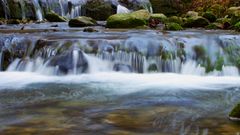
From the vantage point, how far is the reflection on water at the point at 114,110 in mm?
5094

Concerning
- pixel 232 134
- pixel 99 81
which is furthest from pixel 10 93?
pixel 232 134

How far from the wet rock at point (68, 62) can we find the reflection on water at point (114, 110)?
4.37ft

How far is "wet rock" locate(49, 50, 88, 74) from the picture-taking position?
384 inches

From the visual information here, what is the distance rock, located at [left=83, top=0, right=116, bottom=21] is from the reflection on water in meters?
16.2

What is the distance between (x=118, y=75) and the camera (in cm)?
968

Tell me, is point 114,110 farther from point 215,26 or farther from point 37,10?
point 37,10

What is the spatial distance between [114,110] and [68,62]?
4046mm

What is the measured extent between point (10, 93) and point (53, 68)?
229cm

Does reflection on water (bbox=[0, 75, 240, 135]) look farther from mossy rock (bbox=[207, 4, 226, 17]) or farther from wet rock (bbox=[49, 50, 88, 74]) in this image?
mossy rock (bbox=[207, 4, 226, 17])

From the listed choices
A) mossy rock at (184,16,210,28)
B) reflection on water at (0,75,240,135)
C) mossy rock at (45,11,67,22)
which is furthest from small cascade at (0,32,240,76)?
mossy rock at (45,11,67,22)

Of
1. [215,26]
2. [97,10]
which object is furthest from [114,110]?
[97,10]

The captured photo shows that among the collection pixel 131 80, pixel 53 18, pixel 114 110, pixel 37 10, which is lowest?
pixel 131 80

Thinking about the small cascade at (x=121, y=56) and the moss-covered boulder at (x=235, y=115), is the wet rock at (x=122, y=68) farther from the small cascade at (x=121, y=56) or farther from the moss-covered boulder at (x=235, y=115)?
the moss-covered boulder at (x=235, y=115)

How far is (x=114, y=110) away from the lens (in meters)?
6.07
